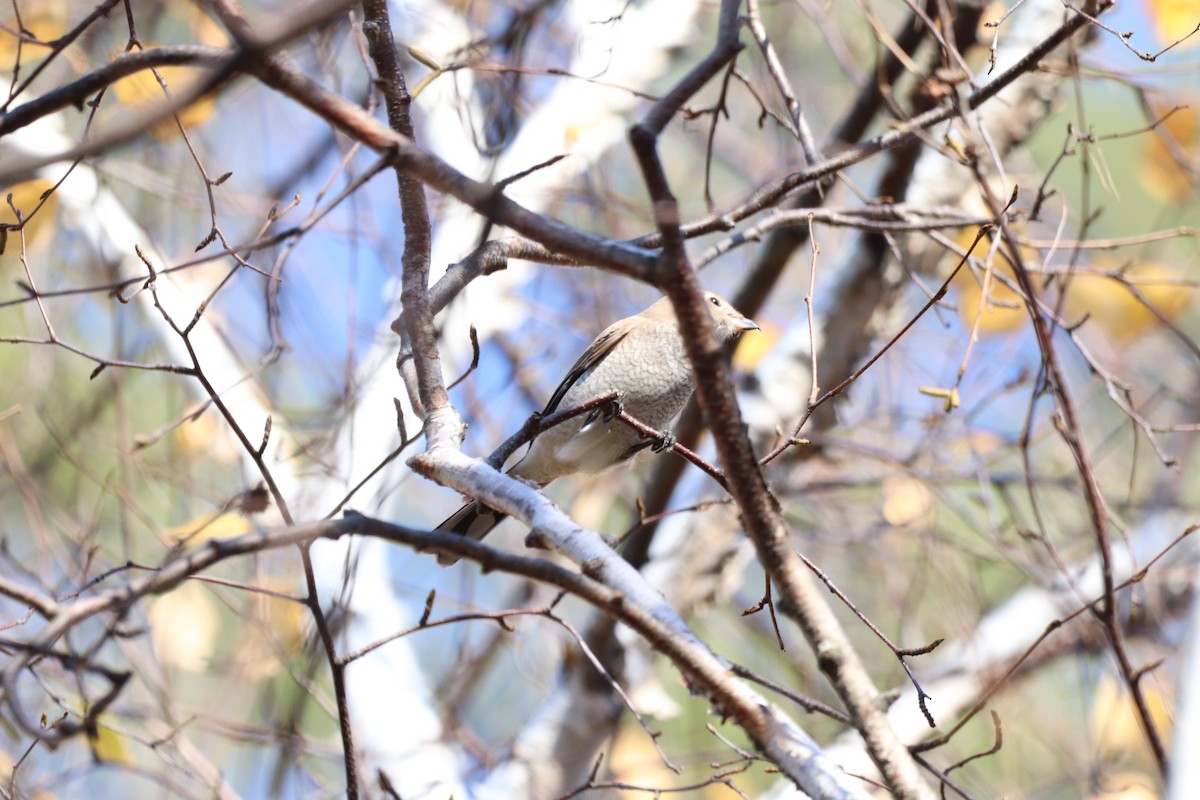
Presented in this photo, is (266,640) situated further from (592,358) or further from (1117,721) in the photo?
(1117,721)

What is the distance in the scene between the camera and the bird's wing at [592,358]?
152 inches

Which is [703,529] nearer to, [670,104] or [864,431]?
[864,431]

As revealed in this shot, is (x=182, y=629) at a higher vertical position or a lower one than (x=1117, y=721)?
lower

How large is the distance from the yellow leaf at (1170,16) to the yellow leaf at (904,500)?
85.6 inches

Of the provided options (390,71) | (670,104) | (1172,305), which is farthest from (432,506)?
(670,104)

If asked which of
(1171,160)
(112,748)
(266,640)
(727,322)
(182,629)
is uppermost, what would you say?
(1171,160)

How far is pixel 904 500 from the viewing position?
5.04 meters

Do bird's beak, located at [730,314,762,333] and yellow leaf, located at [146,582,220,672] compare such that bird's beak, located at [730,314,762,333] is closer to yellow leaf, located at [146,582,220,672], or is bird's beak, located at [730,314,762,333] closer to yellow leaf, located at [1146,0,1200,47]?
yellow leaf, located at [1146,0,1200,47]

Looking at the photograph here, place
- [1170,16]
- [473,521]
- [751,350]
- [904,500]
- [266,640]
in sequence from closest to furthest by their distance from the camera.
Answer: [473,521] → [1170,16] → [266,640] → [904,500] → [751,350]

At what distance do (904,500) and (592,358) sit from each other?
202cm

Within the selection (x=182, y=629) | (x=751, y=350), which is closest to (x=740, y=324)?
(x=751, y=350)

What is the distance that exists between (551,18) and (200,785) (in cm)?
376

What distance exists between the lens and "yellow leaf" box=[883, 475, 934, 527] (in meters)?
4.91

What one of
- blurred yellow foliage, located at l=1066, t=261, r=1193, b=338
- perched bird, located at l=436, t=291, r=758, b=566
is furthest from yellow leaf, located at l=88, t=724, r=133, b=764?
blurred yellow foliage, located at l=1066, t=261, r=1193, b=338
